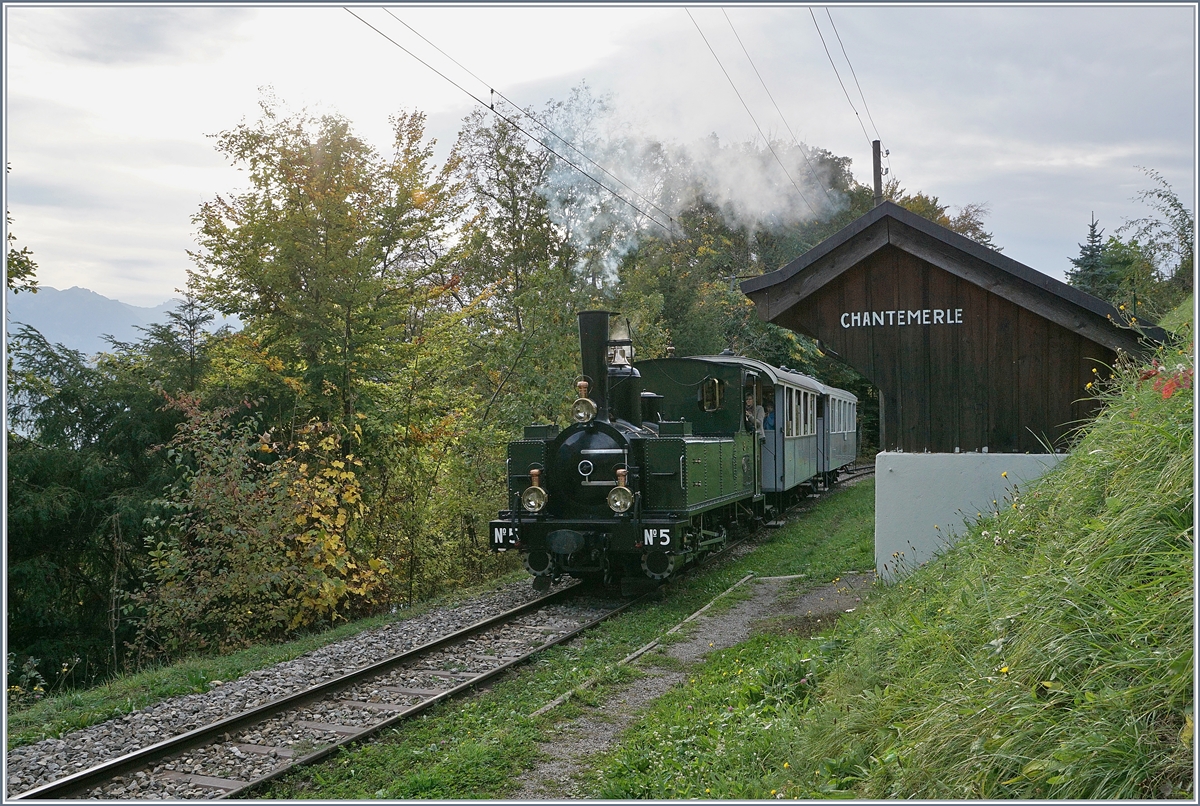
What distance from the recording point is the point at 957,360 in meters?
8.98

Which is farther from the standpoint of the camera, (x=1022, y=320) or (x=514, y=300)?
(x=514, y=300)

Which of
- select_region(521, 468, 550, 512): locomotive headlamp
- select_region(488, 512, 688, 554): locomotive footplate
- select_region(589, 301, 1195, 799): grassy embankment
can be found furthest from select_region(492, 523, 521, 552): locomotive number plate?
select_region(589, 301, 1195, 799): grassy embankment

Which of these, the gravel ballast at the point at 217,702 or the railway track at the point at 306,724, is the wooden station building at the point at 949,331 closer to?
the railway track at the point at 306,724

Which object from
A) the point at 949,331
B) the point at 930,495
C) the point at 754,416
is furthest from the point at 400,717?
the point at 754,416

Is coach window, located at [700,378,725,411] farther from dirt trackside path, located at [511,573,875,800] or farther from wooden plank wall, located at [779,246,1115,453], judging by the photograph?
wooden plank wall, located at [779,246,1115,453]

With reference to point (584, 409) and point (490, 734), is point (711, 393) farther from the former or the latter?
point (490, 734)

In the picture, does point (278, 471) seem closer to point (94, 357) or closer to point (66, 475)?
point (66, 475)

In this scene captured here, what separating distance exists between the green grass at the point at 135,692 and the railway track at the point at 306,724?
1.09 metres

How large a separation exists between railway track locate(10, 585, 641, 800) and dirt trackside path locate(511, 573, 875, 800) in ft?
3.99

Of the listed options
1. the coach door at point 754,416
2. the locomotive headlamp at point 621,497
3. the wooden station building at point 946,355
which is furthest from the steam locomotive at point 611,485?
the wooden station building at point 946,355

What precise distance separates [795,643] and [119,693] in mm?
5802

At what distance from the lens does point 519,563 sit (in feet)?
51.3

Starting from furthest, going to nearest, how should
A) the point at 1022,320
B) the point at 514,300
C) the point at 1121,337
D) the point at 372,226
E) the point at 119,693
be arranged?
the point at 514,300 → the point at 372,226 → the point at 1022,320 → the point at 1121,337 → the point at 119,693

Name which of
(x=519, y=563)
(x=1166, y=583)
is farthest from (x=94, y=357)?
(x=1166, y=583)
